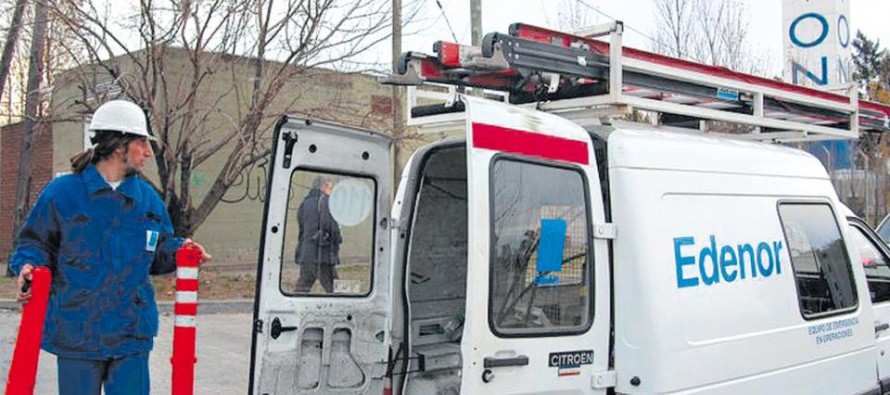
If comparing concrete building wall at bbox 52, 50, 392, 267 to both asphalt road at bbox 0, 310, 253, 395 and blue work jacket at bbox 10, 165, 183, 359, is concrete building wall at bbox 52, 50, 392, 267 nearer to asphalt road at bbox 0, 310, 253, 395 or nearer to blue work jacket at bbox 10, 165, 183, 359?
asphalt road at bbox 0, 310, 253, 395

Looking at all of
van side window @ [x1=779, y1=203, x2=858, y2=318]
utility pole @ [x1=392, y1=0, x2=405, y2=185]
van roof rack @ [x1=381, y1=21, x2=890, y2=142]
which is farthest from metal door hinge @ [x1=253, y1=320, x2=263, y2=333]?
utility pole @ [x1=392, y1=0, x2=405, y2=185]

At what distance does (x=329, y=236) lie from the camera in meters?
4.04

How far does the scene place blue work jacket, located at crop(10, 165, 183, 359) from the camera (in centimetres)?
345

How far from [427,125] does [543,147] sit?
0.95 m

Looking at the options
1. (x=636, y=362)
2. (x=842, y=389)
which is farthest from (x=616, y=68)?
(x=842, y=389)

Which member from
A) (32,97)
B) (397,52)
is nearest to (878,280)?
(397,52)

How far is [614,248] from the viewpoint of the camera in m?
3.48

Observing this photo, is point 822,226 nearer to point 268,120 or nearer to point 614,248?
point 614,248

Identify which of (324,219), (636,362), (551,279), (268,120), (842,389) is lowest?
(842,389)

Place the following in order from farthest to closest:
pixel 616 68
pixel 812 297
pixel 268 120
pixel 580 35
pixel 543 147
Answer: pixel 268 120 → pixel 812 297 → pixel 580 35 → pixel 616 68 → pixel 543 147

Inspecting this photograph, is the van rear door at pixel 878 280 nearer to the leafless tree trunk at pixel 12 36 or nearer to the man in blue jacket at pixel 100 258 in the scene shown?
the man in blue jacket at pixel 100 258

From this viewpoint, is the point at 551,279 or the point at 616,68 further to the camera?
the point at 616,68

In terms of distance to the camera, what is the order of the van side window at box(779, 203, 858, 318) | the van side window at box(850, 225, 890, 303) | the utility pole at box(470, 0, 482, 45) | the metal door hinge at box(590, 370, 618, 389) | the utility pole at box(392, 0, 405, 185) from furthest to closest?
the utility pole at box(392, 0, 405, 185), the utility pole at box(470, 0, 482, 45), the van side window at box(850, 225, 890, 303), the van side window at box(779, 203, 858, 318), the metal door hinge at box(590, 370, 618, 389)

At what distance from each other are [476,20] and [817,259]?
27.6ft
